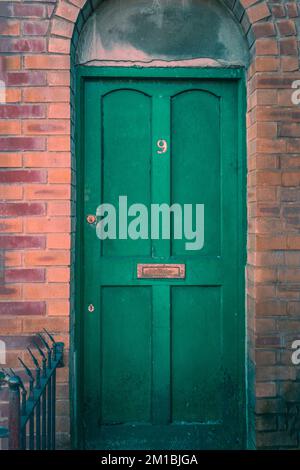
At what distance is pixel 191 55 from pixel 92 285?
66.3 inches

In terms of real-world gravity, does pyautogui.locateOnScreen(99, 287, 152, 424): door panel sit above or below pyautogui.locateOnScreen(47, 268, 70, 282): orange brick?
below

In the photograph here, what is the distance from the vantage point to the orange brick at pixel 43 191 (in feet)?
10.7

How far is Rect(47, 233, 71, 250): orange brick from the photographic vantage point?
10.7 ft

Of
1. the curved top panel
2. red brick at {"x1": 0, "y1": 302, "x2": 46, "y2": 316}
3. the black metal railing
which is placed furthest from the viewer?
the curved top panel

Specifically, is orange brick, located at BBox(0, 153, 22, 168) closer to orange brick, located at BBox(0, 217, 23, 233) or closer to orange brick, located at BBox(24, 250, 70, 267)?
orange brick, located at BBox(0, 217, 23, 233)

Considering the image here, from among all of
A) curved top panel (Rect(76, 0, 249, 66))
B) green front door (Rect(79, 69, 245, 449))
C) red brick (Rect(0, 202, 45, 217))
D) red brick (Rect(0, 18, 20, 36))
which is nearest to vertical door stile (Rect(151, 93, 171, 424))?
green front door (Rect(79, 69, 245, 449))

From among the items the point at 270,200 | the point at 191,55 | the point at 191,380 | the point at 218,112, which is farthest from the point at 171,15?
the point at 191,380

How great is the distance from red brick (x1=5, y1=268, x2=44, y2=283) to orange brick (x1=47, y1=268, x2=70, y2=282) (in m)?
0.04

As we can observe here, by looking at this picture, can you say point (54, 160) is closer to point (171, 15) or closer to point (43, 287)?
point (43, 287)

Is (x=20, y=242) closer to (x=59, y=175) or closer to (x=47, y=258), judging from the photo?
(x=47, y=258)

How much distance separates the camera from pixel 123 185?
3557 mm

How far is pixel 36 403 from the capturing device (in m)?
2.41

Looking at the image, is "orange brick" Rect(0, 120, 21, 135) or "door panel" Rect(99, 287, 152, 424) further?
"door panel" Rect(99, 287, 152, 424)
